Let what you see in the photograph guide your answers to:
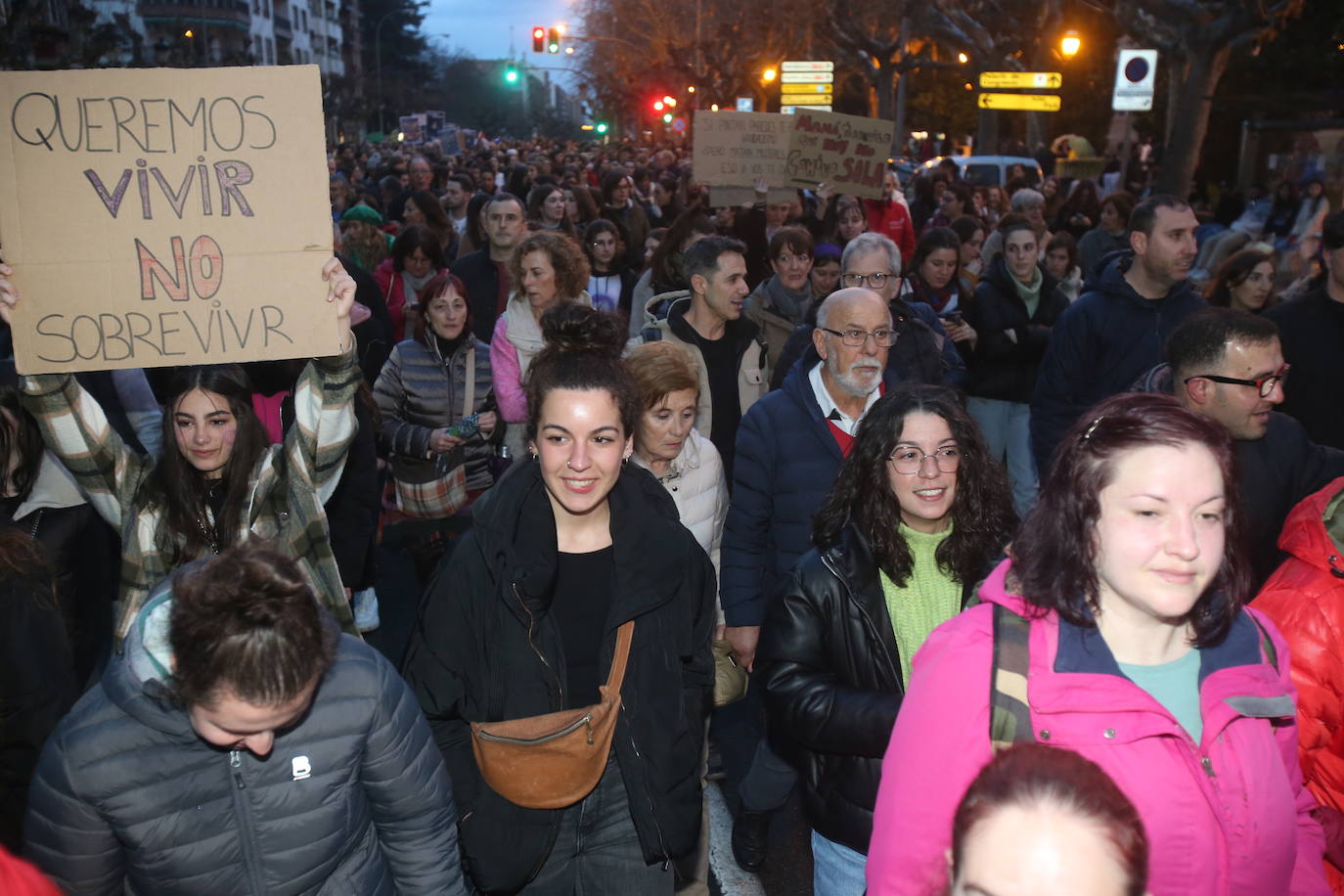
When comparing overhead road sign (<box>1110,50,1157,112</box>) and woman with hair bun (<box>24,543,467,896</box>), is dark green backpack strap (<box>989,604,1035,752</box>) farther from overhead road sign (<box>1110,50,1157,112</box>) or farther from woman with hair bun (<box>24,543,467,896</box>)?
overhead road sign (<box>1110,50,1157,112</box>)

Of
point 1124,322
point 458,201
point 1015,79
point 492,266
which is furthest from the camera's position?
point 1015,79

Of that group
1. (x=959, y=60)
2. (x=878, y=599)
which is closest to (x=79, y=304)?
(x=878, y=599)

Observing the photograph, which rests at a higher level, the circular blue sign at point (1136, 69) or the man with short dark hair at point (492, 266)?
the circular blue sign at point (1136, 69)

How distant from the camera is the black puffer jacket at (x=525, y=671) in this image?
2809mm

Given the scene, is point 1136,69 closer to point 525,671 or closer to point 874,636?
point 874,636

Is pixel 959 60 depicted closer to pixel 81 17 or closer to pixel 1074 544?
pixel 81 17

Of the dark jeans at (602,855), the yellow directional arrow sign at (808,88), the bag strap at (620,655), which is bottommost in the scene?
the dark jeans at (602,855)

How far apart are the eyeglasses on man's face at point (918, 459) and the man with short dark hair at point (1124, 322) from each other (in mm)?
2318

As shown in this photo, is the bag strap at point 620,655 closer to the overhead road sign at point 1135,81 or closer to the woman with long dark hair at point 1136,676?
the woman with long dark hair at point 1136,676

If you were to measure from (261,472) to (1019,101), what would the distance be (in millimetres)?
28316

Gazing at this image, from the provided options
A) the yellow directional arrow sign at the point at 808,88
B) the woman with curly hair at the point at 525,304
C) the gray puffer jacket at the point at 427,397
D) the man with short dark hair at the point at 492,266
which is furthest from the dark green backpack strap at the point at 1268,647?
the yellow directional arrow sign at the point at 808,88

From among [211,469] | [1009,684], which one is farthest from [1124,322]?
[211,469]

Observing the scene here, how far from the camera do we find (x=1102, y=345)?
5.20 m

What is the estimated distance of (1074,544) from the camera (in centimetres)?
205
